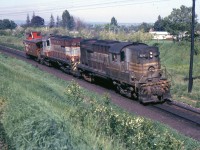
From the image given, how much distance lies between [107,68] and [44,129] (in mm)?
17140

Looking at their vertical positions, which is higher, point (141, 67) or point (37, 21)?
point (37, 21)

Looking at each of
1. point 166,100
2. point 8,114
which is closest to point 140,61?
point 166,100

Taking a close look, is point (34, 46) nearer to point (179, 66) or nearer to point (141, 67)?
point (179, 66)

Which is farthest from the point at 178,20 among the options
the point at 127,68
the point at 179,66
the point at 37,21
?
the point at 37,21

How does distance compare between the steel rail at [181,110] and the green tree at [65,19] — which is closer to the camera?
the steel rail at [181,110]

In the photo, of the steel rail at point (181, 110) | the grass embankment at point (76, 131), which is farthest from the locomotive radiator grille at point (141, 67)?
the grass embankment at point (76, 131)

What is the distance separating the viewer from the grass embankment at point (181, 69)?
2495 cm

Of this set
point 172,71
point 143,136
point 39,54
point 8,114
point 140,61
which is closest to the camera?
point 143,136

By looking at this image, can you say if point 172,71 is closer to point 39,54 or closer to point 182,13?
point 39,54

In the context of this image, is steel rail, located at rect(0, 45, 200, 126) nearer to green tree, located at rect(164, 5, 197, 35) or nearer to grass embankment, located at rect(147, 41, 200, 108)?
grass embankment, located at rect(147, 41, 200, 108)

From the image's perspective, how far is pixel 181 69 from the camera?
38.5 meters

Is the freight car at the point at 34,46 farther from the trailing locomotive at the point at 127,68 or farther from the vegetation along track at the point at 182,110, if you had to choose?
the vegetation along track at the point at 182,110

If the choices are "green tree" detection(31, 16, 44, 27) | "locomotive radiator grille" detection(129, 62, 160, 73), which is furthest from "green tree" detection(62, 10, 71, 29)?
"locomotive radiator grille" detection(129, 62, 160, 73)

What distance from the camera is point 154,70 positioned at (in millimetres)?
23078
